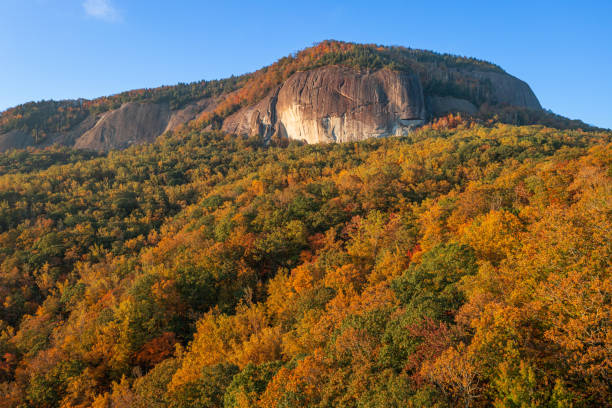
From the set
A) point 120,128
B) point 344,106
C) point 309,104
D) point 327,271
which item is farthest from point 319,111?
point 120,128

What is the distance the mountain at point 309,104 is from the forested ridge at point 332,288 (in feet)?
73.8

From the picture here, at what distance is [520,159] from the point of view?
175 feet

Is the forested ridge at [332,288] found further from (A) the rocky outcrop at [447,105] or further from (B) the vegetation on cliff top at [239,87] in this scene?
(B) the vegetation on cliff top at [239,87]

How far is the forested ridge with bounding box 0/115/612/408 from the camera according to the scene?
13.7 meters

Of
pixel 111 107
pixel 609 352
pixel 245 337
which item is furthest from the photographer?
pixel 111 107

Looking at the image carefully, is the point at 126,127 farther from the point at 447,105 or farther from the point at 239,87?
the point at 447,105

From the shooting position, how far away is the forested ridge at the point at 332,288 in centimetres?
1374

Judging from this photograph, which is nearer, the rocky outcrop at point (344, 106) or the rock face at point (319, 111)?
the rocky outcrop at point (344, 106)

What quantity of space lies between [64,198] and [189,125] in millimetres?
60587

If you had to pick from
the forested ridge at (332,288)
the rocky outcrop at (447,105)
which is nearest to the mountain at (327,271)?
the forested ridge at (332,288)

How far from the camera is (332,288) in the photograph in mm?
29359

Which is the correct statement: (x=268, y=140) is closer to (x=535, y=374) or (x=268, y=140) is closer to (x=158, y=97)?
(x=158, y=97)

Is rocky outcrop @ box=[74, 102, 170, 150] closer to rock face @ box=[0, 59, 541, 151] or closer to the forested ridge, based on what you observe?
rock face @ box=[0, 59, 541, 151]

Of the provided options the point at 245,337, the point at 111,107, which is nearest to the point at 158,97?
the point at 111,107
